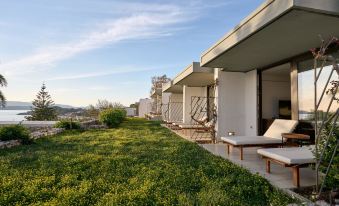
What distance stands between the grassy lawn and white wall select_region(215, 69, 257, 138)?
3701mm

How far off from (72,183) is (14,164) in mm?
2311

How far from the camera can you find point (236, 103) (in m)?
10.3

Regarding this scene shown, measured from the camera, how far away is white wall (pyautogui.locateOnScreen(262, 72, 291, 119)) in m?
10.7

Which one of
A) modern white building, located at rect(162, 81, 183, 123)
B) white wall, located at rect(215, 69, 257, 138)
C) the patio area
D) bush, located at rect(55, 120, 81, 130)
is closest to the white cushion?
the patio area

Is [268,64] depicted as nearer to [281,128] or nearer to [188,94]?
[281,128]

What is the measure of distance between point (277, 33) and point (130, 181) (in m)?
4.11

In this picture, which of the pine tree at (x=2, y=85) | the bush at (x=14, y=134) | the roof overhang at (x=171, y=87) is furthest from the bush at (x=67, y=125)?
the roof overhang at (x=171, y=87)

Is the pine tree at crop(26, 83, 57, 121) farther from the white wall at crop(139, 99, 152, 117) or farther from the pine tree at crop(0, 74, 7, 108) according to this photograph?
the pine tree at crop(0, 74, 7, 108)

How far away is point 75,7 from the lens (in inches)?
393

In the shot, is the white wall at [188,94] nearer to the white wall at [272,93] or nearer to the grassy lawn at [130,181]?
the white wall at [272,93]

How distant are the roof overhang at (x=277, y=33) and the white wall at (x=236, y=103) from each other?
158 centimetres

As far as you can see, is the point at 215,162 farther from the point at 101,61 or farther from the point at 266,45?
the point at 101,61

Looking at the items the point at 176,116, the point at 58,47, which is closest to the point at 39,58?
the point at 58,47

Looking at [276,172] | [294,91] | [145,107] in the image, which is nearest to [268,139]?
[276,172]
